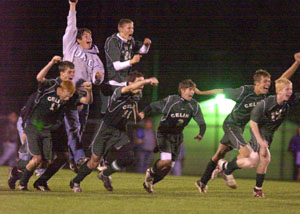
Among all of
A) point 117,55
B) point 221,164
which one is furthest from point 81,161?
point 221,164

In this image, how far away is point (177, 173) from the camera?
19.1 meters

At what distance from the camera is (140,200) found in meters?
10.4

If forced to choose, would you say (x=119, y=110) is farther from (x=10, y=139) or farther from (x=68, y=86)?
(x=10, y=139)

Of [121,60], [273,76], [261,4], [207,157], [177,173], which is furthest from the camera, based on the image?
[261,4]

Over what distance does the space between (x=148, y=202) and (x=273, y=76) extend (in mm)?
18930

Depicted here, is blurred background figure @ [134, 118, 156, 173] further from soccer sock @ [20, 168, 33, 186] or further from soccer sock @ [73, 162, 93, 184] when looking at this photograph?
soccer sock @ [20, 168, 33, 186]

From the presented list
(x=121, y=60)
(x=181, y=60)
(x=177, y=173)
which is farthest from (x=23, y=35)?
(x=121, y=60)

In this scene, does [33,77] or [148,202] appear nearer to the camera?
[148,202]

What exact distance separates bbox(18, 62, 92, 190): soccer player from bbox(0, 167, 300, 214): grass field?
0.50 metres

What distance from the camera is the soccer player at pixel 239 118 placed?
1199 centimetres

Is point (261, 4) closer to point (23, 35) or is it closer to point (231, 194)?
point (23, 35)

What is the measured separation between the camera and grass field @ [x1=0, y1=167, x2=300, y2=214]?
29.9ft

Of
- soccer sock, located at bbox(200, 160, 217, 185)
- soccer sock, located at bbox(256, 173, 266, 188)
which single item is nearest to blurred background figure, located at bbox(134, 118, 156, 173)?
soccer sock, located at bbox(200, 160, 217, 185)

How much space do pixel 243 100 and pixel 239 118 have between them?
1.09 feet
